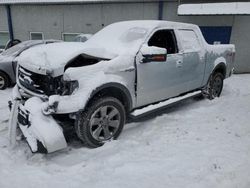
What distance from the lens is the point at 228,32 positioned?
389 inches

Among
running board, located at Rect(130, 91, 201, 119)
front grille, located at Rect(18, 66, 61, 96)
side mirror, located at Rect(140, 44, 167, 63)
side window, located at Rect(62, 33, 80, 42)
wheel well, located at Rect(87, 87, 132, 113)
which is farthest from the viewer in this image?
side window, located at Rect(62, 33, 80, 42)

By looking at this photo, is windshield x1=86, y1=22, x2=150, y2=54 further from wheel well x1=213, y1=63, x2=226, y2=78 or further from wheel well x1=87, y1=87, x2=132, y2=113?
wheel well x1=213, y1=63, x2=226, y2=78

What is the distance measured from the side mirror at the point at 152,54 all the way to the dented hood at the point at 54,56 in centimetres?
47

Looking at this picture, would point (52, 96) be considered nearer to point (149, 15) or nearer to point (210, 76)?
point (210, 76)

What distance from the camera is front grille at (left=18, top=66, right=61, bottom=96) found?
3445 mm

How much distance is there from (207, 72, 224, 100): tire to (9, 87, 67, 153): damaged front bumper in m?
3.99

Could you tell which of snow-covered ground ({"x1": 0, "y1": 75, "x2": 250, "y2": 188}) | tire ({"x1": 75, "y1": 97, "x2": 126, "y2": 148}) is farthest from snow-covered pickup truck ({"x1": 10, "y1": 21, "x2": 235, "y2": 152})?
snow-covered ground ({"x1": 0, "y1": 75, "x2": 250, "y2": 188})

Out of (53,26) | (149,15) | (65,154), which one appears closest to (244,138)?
(65,154)

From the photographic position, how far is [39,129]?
3234 mm

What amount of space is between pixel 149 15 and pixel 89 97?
8.18 meters

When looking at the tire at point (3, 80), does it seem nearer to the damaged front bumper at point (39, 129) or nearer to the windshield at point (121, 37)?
the windshield at point (121, 37)

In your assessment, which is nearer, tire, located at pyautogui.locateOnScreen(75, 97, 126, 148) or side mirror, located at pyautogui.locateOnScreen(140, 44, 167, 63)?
tire, located at pyautogui.locateOnScreen(75, 97, 126, 148)

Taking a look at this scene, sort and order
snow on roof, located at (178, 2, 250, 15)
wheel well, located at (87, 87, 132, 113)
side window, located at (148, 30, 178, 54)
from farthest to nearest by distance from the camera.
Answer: snow on roof, located at (178, 2, 250, 15)
side window, located at (148, 30, 178, 54)
wheel well, located at (87, 87, 132, 113)

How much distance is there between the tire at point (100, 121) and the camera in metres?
3.54
